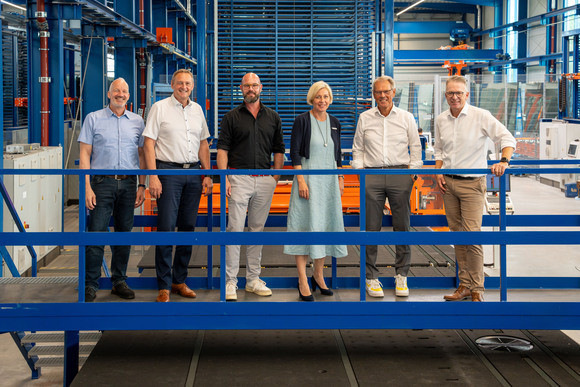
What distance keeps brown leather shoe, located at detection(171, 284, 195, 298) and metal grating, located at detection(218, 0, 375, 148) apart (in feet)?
19.1

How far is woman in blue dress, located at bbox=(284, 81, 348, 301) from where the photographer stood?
211 inches

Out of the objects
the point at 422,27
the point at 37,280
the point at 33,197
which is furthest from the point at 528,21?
the point at 37,280

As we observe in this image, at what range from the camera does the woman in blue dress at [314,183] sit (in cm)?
536

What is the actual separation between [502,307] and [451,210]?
1.00m

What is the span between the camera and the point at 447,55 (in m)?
31.1

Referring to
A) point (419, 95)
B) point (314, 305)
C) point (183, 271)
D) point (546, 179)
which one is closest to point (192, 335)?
point (183, 271)

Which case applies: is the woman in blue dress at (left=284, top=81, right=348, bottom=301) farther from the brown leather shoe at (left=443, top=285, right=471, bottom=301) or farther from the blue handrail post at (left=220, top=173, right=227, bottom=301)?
the brown leather shoe at (left=443, top=285, right=471, bottom=301)

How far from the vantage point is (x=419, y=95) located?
1945 cm

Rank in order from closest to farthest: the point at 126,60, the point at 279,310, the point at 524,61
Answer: the point at 279,310
the point at 126,60
the point at 524,61

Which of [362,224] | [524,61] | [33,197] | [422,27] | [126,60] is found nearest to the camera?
[362,224]

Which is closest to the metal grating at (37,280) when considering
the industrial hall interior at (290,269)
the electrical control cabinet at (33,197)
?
the industrial hall interior at (290,269)

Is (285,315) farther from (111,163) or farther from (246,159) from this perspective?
(111,163)

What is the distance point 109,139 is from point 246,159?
1095 millimetres

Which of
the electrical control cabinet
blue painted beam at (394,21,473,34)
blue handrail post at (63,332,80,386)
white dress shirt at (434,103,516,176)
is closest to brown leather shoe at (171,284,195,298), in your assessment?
blue handrail post at (63,332,80,386)
